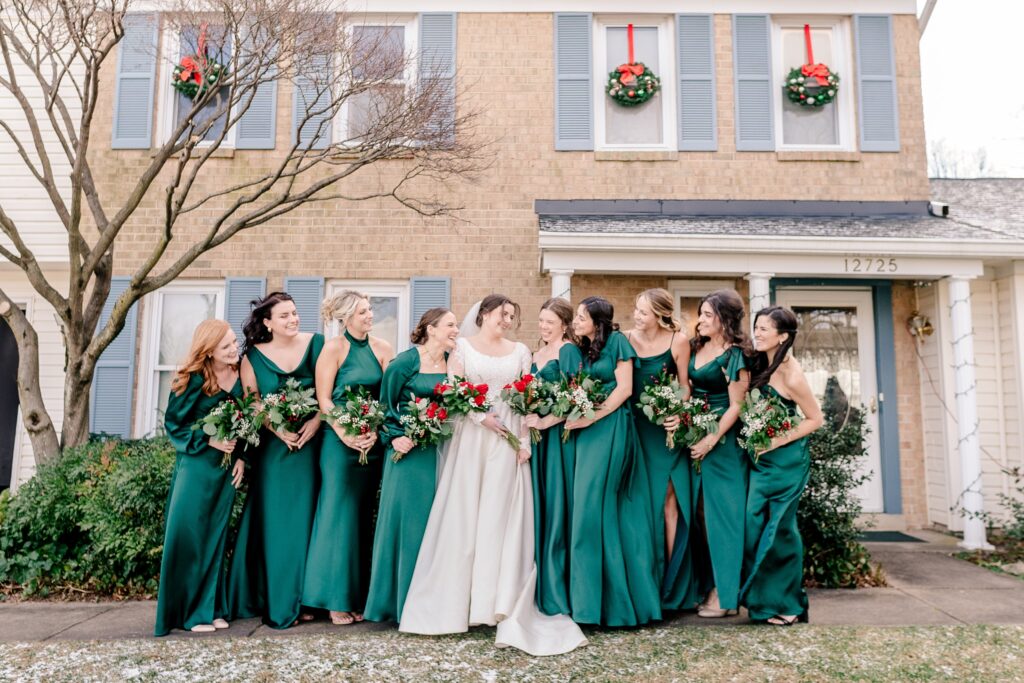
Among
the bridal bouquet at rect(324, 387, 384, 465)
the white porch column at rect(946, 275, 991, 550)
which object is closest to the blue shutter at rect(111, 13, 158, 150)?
the bridal bouquet at rect(324, 387, 384, 465)

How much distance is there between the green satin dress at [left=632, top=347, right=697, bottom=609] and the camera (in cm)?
441

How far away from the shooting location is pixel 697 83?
8.52 metres

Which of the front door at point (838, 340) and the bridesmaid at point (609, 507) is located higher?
the front door at point (838, 340)

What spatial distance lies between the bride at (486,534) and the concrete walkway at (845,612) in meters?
0.49

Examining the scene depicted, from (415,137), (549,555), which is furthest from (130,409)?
(549,555)

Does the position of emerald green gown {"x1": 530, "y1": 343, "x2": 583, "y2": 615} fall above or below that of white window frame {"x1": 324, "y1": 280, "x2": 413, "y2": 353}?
below

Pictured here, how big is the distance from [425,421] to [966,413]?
6120 mm

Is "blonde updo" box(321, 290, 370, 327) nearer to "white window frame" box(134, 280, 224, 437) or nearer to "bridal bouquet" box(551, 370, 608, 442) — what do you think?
"bridal bouquet" box(551, 370, 608, 442)

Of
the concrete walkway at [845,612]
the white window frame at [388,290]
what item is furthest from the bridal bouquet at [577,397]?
the white window frame at [388,290]

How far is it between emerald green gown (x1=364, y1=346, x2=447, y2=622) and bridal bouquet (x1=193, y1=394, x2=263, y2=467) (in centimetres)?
79

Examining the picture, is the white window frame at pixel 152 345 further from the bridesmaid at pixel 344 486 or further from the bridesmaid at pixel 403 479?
the bridesmaid at pixel 403 479

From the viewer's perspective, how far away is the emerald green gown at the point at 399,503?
419 centimetres

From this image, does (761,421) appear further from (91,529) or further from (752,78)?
(752,78)

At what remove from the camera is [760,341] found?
4398 millimetres
